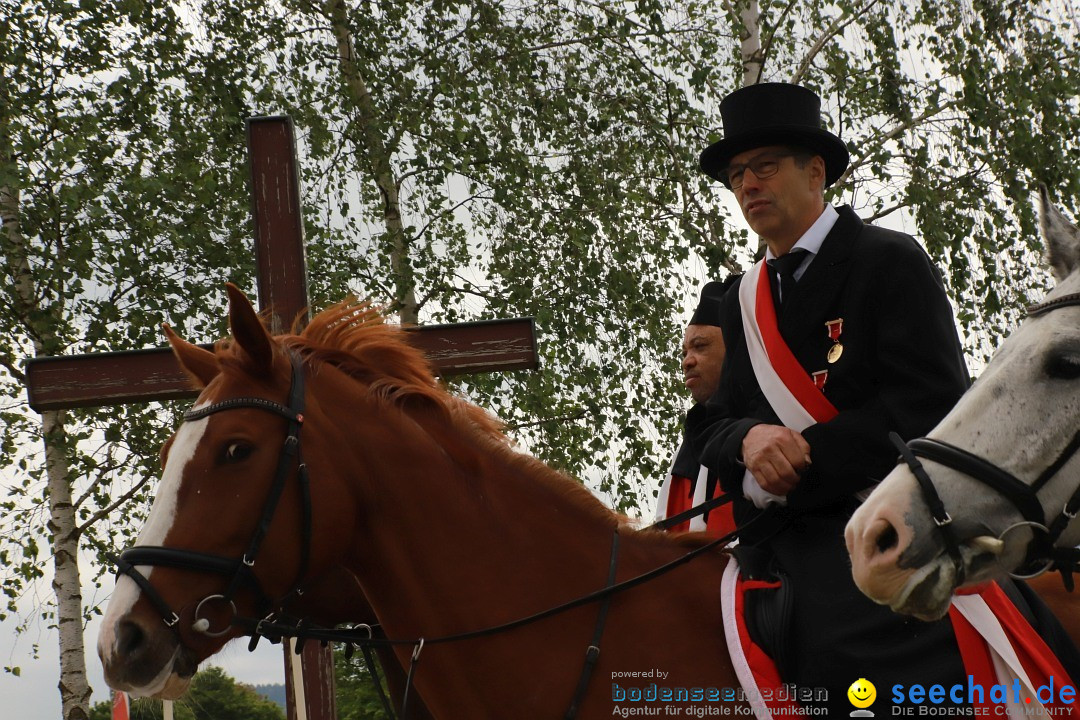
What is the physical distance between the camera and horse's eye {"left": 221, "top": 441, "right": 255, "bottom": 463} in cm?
336

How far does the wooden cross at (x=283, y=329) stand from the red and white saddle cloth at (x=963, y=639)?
9.10ft

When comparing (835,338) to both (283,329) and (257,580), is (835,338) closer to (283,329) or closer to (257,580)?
(257,580)

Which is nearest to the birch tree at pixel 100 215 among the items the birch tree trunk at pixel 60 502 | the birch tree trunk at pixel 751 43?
the birch tree trunk at pixel 60 502

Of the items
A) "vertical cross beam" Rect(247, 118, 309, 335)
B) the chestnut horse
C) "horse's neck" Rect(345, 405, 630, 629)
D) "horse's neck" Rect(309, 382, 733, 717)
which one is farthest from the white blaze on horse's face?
"vertical cross beam" Rect(247, 118, 309, 335)

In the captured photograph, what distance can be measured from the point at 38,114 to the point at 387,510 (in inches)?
365

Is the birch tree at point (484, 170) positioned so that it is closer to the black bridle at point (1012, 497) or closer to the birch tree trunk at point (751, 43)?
the birch tree trunk at point (751, 43)

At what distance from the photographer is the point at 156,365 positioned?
6.25 metres

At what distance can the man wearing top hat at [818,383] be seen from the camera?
304cm

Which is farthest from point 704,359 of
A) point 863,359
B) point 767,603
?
point 767,603

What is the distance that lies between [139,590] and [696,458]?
2006 mm

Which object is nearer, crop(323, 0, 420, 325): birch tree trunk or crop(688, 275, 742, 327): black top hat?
crop(688, 275, 742, 327): black top hat

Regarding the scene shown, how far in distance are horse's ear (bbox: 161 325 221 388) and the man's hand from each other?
1.79 metres

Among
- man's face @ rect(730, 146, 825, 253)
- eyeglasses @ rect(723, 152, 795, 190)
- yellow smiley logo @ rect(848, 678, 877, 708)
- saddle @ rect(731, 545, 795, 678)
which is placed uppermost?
eyeglasses @ rect(723, 152, 795, 190)

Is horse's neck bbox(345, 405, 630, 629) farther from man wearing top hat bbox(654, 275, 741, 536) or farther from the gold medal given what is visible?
the gold medal
